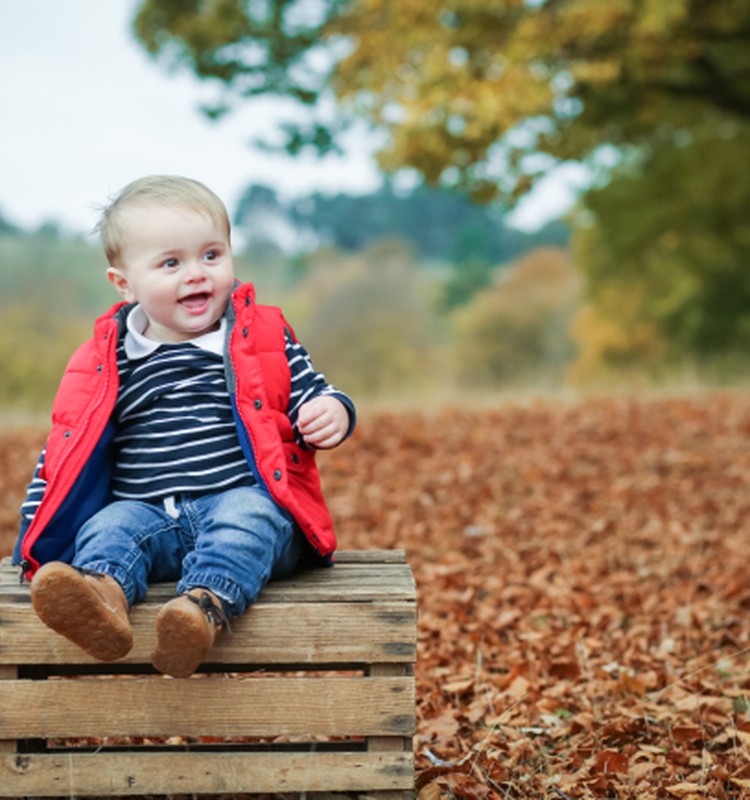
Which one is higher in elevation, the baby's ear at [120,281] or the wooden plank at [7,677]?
the baby's ear at [120,281]

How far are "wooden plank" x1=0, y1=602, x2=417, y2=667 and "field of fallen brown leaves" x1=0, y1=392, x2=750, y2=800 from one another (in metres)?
0.49

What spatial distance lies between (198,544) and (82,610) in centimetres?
40

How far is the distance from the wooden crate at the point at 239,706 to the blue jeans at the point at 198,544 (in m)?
0.09

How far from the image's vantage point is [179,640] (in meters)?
2.33

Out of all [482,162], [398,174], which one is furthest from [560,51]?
[398,174]

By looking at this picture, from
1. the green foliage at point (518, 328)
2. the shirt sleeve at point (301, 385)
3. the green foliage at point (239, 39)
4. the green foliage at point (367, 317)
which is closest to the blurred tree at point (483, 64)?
the green foliage at point (239, 39)

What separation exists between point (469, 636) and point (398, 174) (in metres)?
7.76

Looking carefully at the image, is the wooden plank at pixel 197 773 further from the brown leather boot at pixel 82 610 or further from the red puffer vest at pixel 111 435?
the red puffer vest at pixel 111 435

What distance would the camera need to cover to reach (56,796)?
2.62m

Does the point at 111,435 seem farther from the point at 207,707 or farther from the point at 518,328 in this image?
the point at 518,328

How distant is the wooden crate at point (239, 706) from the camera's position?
2553 mm

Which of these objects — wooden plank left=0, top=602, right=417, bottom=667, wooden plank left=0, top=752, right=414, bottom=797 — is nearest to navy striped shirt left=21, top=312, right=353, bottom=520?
wooden plank left=0, top=602, right=417, bottom=667

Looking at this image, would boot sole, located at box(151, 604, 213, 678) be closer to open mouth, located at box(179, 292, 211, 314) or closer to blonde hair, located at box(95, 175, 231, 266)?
open mouth, located at box(179, 292, 211, 314)

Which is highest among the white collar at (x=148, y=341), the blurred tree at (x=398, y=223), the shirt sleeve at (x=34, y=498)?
the blurred tree at (x=398, y=223)
